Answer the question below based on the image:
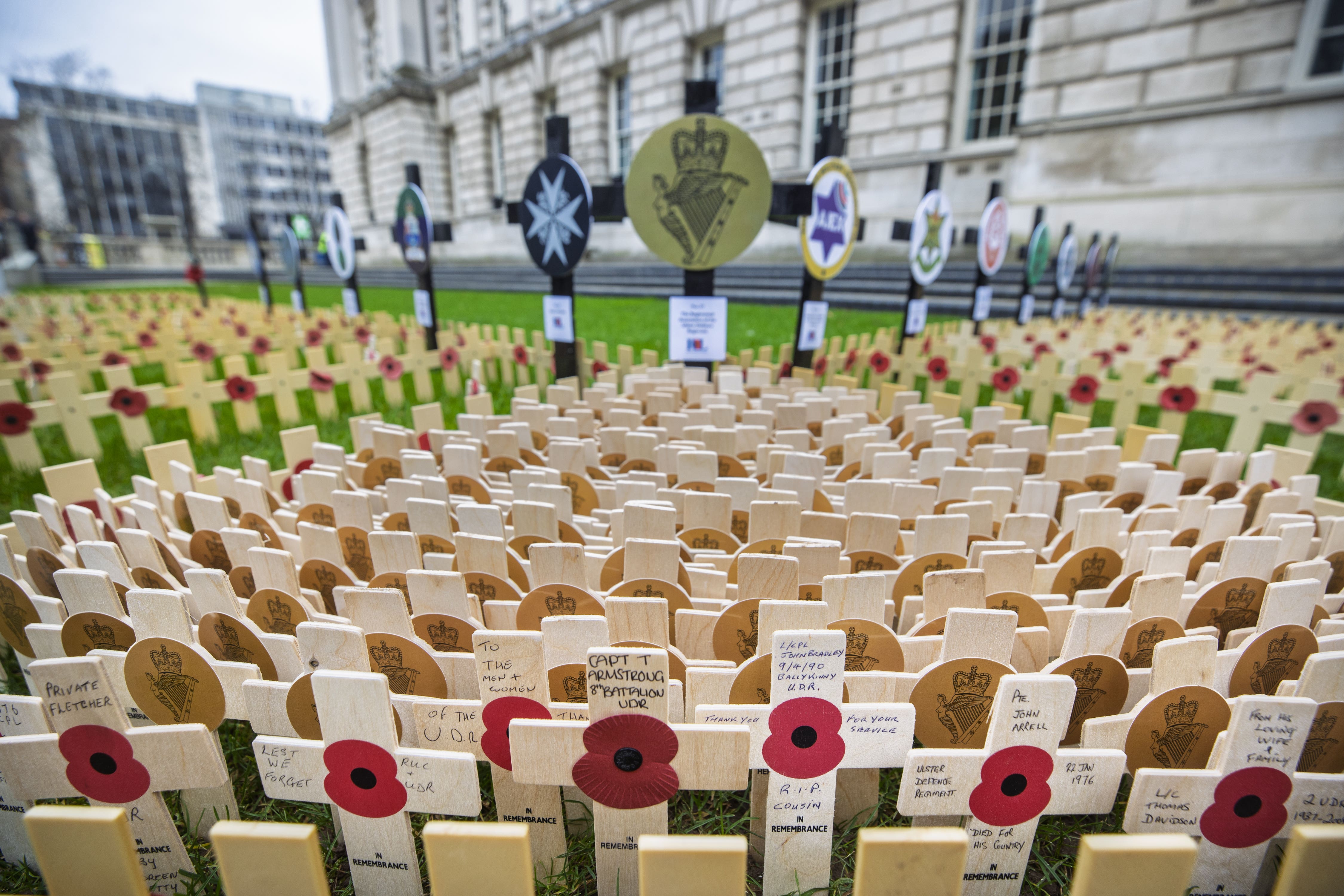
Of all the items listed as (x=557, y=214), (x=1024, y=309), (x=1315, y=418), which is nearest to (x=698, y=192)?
(x=557, y=214)

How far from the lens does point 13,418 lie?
3.72m

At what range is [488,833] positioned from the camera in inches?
35.0

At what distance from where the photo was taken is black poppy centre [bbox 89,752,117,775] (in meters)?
1.16

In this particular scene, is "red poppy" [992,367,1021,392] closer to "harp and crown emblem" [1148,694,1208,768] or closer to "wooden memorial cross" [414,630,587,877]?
"harp and crown emblem" [1148,694,1208,768]

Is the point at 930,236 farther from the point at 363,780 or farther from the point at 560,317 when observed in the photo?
the point at 363,780

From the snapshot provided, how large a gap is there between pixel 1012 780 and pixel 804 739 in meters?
0.40

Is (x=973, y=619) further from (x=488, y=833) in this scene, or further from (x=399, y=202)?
(x=399, y=202)

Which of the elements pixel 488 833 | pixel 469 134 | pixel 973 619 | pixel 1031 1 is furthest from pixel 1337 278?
pixel 469 134

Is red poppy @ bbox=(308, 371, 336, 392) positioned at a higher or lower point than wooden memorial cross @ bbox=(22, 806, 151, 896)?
higher

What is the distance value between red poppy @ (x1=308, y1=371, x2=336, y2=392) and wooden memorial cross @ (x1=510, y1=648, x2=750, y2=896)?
4.61 meters

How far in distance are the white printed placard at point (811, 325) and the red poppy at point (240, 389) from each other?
4.19m

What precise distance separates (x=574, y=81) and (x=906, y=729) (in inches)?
1063

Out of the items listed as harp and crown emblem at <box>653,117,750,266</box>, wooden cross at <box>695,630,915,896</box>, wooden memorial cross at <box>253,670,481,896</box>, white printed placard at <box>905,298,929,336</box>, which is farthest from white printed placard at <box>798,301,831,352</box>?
wooden memorial cross at <box>253,670,481,896</box>

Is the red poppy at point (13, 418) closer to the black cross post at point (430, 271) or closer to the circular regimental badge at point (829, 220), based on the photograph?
the black cross post at point (430, 271)
